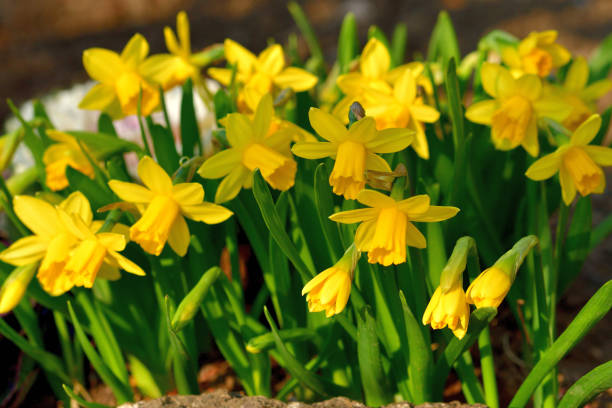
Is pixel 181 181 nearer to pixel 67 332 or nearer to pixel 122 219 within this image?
pixel 122 219

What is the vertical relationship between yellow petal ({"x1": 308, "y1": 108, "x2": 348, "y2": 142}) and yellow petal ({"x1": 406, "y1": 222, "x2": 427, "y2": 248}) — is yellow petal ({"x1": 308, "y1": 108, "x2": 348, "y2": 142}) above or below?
above

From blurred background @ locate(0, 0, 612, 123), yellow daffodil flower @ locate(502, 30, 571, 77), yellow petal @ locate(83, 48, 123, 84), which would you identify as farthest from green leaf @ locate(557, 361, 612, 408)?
blurred background @ locate(0, 0, 612, 123)

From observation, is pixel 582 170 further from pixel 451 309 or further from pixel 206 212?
pixel 206 212

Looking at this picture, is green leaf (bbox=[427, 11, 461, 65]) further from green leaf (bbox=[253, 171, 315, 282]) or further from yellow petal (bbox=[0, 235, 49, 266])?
yellow petal (bbox=[0, 235, 49, 266])

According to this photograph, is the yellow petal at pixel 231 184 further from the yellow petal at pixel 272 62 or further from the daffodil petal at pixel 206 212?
the yellow petal at pixel 272 62

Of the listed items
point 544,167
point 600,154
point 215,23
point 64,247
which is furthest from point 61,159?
point 215,23

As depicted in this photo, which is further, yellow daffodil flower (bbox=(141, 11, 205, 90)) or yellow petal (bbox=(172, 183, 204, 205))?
yellow daffodil flower (bbox=(141, 11, 205, 90))
